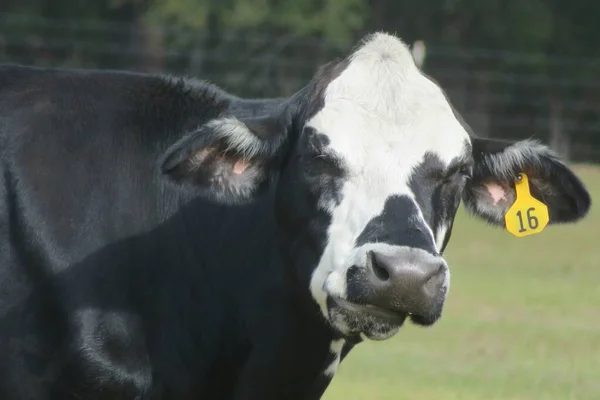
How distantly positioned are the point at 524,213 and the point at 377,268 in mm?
1160

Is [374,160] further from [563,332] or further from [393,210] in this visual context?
[563,332]

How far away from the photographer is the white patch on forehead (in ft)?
16.8

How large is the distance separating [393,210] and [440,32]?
31791mm

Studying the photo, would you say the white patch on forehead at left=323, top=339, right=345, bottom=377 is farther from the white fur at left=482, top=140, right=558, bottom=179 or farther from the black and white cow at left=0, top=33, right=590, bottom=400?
the white fur at left=482, top=140, right=558, bottom=179

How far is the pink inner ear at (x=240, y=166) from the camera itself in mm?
5035

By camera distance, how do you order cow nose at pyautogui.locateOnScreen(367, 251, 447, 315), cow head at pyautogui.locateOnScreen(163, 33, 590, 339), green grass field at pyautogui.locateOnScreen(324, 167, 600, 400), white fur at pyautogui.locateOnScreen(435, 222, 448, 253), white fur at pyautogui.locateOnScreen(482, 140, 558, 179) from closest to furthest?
cow nose at pyautogui.locateOnScreen(367, 251, 447, 315)
cow head at pyautogui.locateOnScreen(163, 33, 590, 339)
white fur at pyautogui.locateOnScreen(435, 222, 448, 253)
white fur at pyautogui.locateOnScreen(482, 140, 558, 179)
green grass field at pyautogui.locateOnScreen(324, 167, 600, 400)

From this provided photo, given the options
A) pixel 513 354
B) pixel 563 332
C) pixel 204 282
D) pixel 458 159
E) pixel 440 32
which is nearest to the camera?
pixel 458 159

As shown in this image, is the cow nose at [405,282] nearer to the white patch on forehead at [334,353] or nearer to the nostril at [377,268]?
the nostril at [377,268]

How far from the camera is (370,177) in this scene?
15.2ft

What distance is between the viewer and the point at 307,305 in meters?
4.96

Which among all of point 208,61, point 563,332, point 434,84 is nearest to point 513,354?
point 563,332

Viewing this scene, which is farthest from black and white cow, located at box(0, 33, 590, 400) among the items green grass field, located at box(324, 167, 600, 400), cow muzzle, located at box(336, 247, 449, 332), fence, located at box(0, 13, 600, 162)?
fence, located at box(0, 13, 600, 162)

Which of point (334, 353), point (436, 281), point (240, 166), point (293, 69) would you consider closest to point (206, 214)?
point (240, 166)

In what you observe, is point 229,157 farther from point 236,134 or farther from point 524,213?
point 524,213
